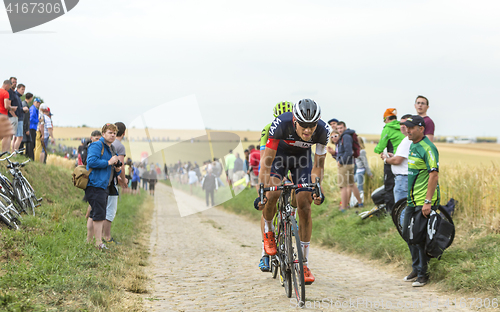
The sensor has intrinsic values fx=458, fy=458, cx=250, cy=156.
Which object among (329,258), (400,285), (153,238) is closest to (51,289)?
(400,285)

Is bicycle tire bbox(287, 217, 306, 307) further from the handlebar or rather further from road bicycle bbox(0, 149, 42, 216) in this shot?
road bicycle bbox(0, 149, 42, 216)

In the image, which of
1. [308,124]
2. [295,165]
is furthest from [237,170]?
[308,124]

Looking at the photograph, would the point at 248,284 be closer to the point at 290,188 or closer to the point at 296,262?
the point at 296,262

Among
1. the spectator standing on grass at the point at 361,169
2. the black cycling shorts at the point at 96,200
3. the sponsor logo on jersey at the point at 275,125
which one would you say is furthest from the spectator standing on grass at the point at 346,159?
the sponsor logo on jersey at the point at 275,125

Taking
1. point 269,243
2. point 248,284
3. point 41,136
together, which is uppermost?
point 41,136

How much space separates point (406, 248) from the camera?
8398mm

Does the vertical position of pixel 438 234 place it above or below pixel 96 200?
below

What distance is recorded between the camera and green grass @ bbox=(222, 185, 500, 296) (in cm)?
632

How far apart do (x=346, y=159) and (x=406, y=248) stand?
14.6ft

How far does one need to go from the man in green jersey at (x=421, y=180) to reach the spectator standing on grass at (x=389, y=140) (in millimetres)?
2459

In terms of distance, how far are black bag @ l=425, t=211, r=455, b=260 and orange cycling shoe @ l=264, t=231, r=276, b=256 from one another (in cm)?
235

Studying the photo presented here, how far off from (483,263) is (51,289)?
588 cm

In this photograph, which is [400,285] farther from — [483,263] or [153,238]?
[153,238]

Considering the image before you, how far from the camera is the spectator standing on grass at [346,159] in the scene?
1245 centimetres
